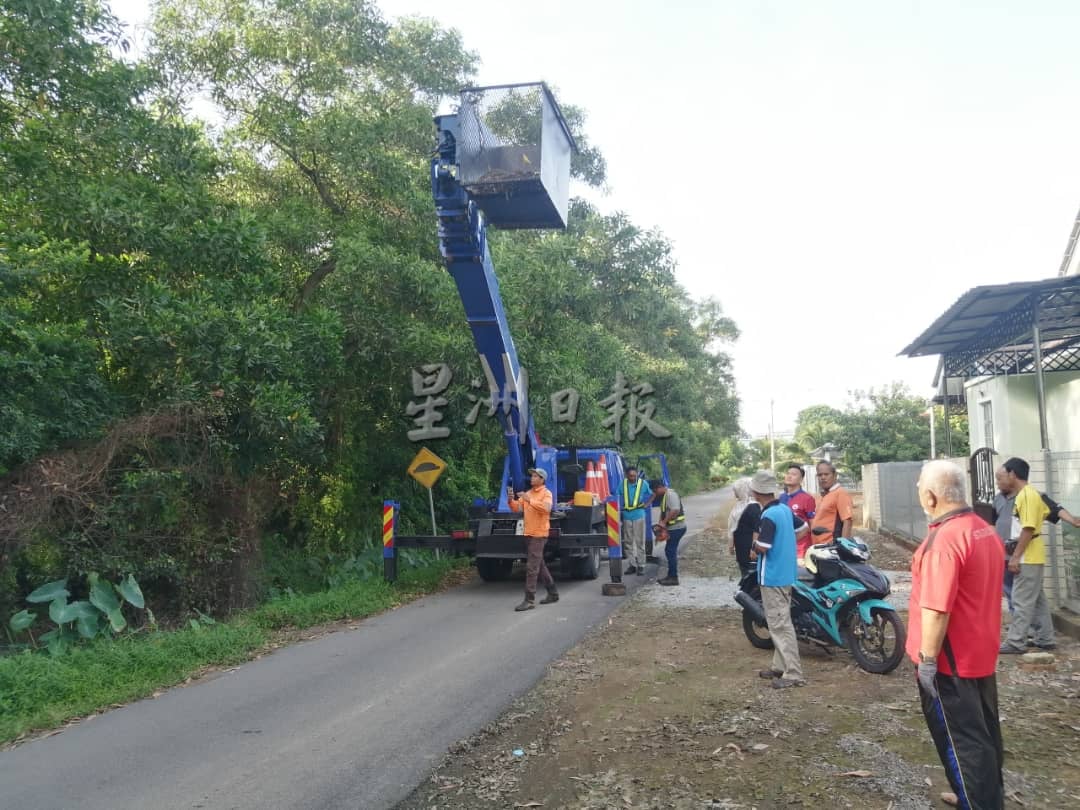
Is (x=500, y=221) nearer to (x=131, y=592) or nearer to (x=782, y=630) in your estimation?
(x=782, y=630)

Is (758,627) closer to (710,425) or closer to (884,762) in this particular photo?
(884,762)

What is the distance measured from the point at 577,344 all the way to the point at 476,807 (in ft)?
43.6

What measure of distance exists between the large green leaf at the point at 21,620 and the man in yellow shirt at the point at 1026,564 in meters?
9.22

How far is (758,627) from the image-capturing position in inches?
322

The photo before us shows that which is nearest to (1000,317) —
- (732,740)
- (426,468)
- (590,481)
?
(590,481)

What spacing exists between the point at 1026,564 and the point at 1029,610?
42 cm

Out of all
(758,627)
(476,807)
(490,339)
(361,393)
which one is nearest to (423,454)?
(361,393)

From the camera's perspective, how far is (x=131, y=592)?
9.00 m

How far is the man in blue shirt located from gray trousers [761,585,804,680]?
6.20 meters

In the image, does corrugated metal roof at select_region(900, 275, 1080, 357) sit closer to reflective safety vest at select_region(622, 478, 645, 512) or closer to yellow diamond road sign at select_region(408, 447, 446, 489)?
reflective safety vest at select_region(622, 478, 645, 512)

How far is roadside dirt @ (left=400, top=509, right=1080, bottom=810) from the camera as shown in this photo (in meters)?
4.52

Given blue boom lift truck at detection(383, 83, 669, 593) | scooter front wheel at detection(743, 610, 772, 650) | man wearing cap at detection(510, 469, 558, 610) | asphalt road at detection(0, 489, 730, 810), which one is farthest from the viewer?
man wearing cap at detection(510, 469, 558, 610)

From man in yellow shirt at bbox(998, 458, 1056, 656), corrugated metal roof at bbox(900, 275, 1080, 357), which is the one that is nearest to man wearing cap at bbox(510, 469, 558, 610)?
man in yellow shirt at bbox(998, 458, 1056, 656)

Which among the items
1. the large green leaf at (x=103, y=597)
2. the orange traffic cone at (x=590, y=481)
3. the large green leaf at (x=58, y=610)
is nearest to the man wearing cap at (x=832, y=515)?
the orange traffic cone at (x=590, y=481)
